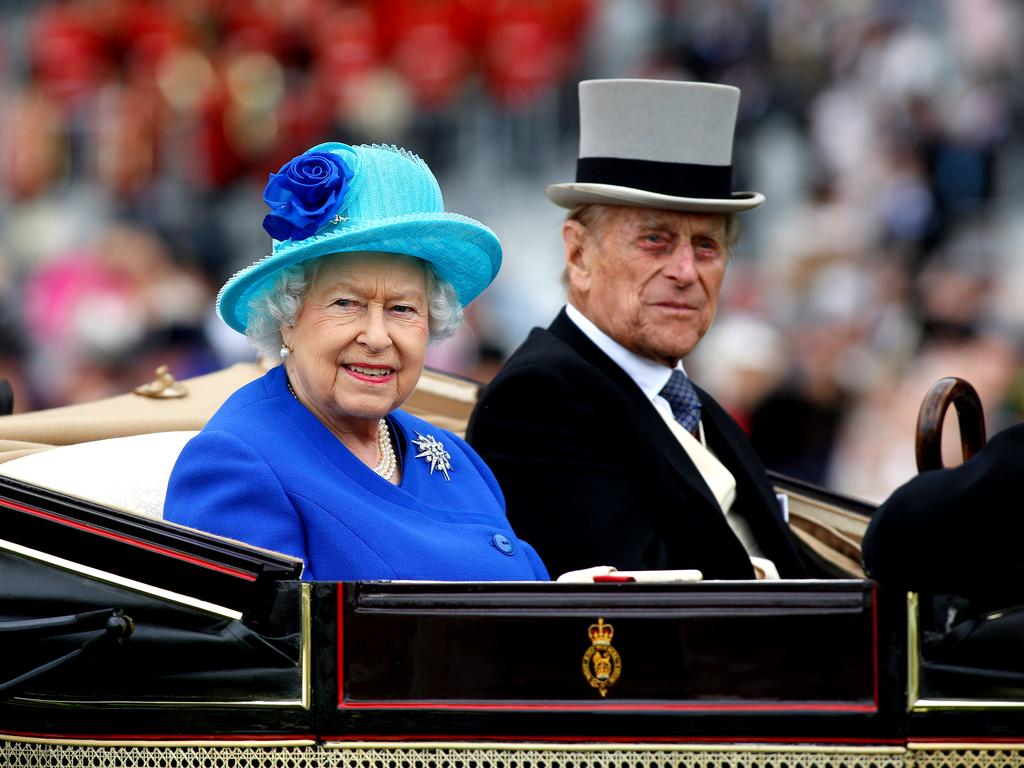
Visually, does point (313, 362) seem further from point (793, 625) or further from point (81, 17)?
point (81, 17)

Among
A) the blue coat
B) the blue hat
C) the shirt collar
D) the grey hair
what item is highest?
the blue hat

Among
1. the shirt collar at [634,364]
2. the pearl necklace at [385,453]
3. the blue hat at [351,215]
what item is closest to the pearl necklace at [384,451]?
the pearl necklace at [385,453]

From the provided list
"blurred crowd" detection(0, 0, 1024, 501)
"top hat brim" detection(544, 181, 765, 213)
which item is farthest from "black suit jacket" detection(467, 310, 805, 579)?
"blurred crowd" detection(0, 0, 1024, 501)

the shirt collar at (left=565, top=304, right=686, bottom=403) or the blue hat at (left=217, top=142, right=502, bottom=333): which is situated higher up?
the blue hat at (left=217, top=142, right=502, bottom=333)

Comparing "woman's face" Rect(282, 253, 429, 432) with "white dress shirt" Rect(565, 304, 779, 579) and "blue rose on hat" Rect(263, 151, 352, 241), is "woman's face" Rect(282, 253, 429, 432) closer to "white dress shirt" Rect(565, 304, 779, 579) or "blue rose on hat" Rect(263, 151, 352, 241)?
"blue rose on hat" Rect(263, 151, 352, 241)

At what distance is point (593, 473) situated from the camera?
121 inches

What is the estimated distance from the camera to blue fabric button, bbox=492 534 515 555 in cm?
259

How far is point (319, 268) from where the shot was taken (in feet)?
8.16

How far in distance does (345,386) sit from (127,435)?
0.84 metres

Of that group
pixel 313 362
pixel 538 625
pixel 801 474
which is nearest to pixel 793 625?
pixel 538 625

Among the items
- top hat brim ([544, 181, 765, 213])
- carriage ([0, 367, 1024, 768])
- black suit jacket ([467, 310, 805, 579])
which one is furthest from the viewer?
top hat brim ([544, 181, 765, 213])

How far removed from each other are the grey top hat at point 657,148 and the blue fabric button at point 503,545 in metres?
0.92

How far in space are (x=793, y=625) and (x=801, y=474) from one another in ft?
14.7

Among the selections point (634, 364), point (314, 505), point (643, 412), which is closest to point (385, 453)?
point (314, 505)
